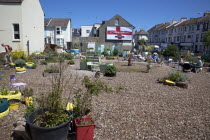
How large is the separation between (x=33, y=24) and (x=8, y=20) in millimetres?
3352

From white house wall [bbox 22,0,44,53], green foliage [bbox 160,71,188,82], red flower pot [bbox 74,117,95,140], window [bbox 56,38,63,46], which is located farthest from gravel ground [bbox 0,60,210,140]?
window [bbox 56,38,63,46]

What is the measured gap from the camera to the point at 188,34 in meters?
51.5

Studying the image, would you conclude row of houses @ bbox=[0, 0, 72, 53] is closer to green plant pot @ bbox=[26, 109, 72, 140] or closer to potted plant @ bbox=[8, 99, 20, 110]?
potted plant @ bbox=[8, 99, 20, 110]

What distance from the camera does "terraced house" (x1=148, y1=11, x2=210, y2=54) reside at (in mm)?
45812

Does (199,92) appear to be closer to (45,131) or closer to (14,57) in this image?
(45,131)

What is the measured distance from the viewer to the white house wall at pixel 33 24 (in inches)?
720

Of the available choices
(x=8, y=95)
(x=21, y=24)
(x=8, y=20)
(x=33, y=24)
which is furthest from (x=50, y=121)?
(x=33, y=24)

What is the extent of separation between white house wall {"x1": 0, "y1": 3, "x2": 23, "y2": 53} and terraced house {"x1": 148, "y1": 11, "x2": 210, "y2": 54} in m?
44.1

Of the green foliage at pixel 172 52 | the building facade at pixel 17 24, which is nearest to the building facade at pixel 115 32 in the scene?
the green foliage at pixel 172 52

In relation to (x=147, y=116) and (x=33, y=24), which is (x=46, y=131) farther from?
(x=33, y=24)

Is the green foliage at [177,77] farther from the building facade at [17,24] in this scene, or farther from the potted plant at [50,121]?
the building facade at [17,24]

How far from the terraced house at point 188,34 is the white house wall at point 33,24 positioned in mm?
40877

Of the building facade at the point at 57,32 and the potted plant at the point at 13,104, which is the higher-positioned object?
the building facade at the point at 57,32

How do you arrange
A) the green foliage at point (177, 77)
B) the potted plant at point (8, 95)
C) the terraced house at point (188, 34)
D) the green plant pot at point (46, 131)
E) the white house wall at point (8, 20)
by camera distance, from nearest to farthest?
the green plant pot at point (46, 131) < the potted plant at point (8, 95) < the green foliage at point (177, 77) < the white house wall at point (8, 20) < the terraced house at point (188, 34)
